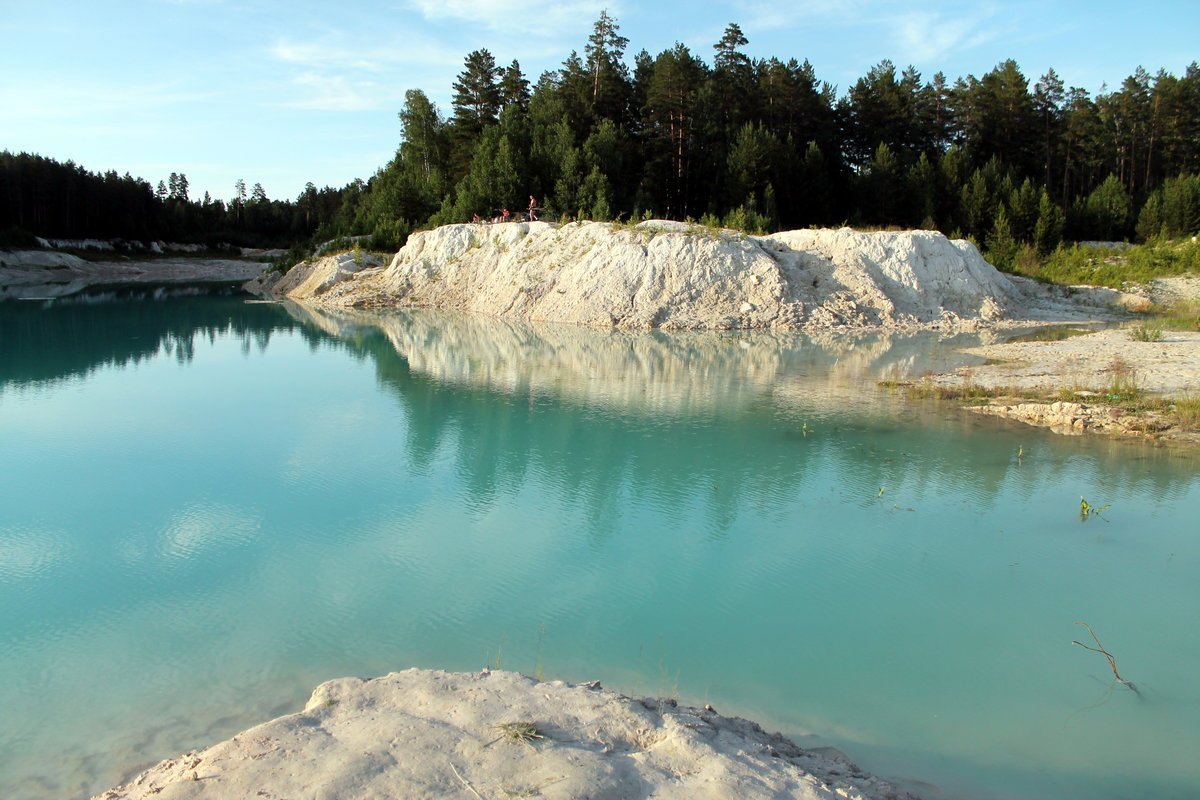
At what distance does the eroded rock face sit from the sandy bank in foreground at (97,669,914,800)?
25604 mm

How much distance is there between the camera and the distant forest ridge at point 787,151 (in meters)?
44.3

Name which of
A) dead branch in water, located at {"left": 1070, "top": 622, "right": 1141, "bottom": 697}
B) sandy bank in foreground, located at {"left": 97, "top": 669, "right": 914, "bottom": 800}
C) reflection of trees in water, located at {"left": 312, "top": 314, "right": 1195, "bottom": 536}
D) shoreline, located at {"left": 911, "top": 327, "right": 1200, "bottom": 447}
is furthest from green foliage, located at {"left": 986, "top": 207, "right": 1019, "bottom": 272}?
sandy bank in foreground, located at {"left": 97, "top": 669, "right": 914, "bottom": 800}

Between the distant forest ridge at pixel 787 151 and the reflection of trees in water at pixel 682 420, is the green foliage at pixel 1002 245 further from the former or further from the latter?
the reflection of trees in water at pixel 682 420

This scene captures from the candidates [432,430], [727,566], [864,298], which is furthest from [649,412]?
[864,298]

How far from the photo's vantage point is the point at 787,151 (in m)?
46.8

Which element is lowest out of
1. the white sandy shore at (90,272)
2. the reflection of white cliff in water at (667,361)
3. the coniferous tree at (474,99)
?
the reflection of white cliff in water at (667,361)

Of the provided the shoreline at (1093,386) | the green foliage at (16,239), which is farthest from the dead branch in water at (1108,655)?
the green foliage at (16,239)

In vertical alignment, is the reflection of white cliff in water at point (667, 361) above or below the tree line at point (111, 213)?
below

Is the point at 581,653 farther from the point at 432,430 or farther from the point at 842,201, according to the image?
the point at 842,201

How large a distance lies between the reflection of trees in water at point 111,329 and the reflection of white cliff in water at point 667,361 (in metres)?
4.82

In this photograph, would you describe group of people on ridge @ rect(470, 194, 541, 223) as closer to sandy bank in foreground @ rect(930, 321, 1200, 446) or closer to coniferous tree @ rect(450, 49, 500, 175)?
coniferous tree @ rect(450, 49, 500, 175)

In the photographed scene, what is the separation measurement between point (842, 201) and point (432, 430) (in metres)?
42.4

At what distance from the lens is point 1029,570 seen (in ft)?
28.3

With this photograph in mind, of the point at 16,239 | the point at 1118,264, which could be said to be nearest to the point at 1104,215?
the point at 1118,264
